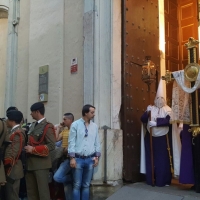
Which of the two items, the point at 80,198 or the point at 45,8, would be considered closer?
the point at 80,198

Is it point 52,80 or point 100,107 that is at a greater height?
point 52,80

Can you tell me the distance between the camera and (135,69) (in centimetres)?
644

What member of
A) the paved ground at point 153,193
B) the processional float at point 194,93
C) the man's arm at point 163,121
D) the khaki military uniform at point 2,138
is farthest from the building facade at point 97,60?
the khaki military uniform at point 2,138

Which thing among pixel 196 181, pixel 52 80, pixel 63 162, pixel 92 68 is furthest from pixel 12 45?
pixel 196 181

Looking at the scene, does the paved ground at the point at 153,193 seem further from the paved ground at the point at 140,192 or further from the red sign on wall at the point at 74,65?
the red sign on wall at the point at 74,65

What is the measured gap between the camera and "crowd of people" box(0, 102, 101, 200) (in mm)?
4770

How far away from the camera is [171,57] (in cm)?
855

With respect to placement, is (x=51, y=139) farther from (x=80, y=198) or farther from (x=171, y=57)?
(x=171, y=57)

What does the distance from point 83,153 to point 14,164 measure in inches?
42.7

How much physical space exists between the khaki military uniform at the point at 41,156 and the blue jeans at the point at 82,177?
0.45 m

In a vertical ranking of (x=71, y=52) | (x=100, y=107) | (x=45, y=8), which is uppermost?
(x=45, y=8)

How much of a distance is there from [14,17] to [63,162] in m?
4.39

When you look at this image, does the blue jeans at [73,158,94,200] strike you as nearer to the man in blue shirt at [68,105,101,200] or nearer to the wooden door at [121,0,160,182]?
the man in blue shirt at [68,105,101,200]

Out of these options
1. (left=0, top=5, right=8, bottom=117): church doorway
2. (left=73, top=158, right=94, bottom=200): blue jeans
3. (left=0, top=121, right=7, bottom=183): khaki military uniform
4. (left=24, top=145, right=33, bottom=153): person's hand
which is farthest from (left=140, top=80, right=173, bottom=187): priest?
(left=0, top=5, right=8, bottom=117): church doorway
